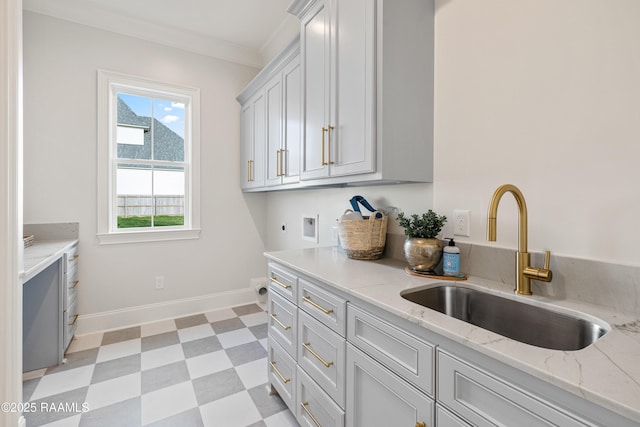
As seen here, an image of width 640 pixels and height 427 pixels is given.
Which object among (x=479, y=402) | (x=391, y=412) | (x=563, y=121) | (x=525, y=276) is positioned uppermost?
(x=563, y=121)

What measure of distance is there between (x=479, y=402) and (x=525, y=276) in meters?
0.54

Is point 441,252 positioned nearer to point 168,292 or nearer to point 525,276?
point 525,276

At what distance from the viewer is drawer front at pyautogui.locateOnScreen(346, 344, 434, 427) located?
0.84 metres

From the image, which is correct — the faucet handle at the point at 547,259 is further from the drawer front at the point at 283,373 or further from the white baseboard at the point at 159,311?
the white baseboard at the point at 159,311

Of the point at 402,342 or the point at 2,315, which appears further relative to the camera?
the point at 2,315

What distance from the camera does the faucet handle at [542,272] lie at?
0.99 metres

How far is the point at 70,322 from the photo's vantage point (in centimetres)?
226

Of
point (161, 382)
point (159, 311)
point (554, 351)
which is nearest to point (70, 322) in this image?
point (159, 311)

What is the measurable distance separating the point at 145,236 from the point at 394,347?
271 cm

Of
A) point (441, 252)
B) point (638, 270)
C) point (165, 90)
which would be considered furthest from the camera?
point (165, 90)

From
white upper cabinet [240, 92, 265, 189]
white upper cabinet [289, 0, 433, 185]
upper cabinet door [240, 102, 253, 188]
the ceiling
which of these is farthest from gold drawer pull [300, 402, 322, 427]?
the ceiling

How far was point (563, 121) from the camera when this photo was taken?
1035 mm

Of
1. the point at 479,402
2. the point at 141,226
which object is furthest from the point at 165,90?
the point at 479,402

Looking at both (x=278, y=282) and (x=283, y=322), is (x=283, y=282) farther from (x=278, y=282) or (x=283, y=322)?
(x=283, y=322)
